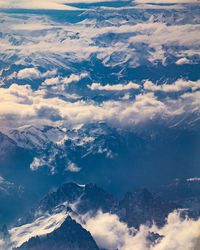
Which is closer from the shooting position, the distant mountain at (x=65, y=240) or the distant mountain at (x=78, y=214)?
the distant mountain at (x=65, y=240)

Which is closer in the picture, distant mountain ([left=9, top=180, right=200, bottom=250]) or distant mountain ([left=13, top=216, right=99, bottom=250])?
distant mountain ([left=13, top=216, right=99, bottom=250])

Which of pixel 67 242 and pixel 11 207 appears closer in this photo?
pixel 67 242

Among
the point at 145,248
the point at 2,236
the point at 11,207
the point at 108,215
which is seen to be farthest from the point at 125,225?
the point at 11,207

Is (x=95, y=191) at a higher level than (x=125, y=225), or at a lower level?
higher

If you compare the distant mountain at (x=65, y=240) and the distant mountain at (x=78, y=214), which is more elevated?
the distant mountain at (x=78, y=214)

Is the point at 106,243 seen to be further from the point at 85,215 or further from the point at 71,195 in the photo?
the point at 71,195

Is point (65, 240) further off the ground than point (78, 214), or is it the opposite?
point (78, 214)

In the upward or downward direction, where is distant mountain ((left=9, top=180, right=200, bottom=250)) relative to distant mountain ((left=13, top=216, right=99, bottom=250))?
upward

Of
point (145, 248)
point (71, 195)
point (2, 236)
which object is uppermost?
point (71, 195)

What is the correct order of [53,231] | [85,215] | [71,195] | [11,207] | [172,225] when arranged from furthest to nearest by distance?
1. [11,207]
2. [71,195]
3. [85,215]
4. [172,225]
5. [53,231]

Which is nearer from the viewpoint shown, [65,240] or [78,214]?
[65,240]

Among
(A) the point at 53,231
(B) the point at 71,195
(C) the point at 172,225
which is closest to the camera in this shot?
(A) the point at 53,231
